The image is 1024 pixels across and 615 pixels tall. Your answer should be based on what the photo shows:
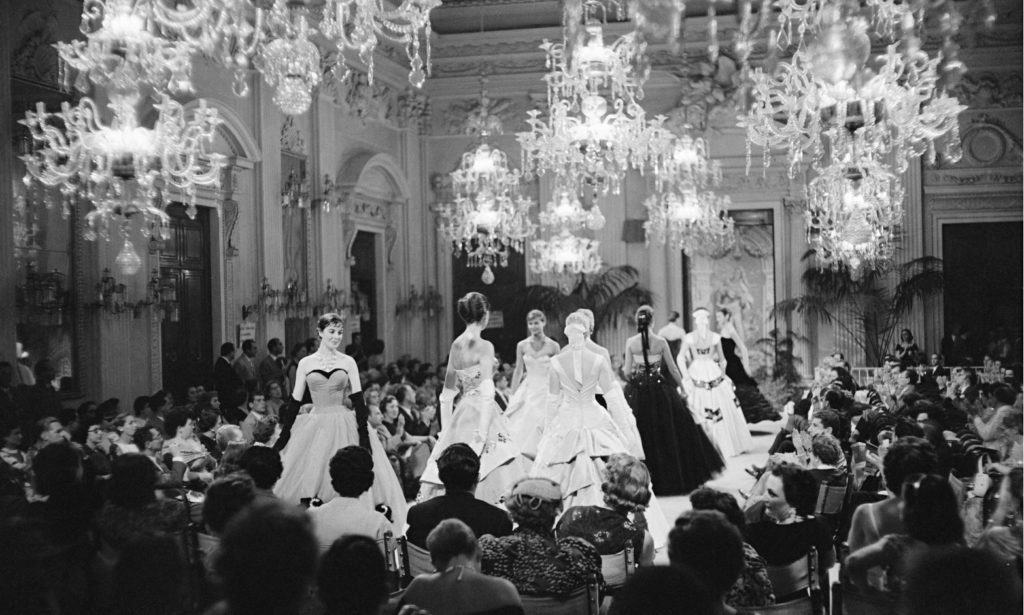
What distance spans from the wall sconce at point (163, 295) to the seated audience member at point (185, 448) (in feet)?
12.3

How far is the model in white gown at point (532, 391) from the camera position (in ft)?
26.1

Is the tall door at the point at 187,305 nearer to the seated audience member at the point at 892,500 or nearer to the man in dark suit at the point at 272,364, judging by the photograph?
the man in dark suit at the point at 272,364

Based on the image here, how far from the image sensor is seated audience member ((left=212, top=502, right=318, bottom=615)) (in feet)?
7.23

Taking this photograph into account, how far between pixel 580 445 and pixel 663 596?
459cm

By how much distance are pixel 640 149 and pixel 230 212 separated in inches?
195

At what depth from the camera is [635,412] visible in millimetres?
8805

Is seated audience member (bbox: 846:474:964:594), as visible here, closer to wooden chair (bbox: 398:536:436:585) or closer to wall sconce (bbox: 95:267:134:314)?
wooden chair (bbox: 398:536:436:585)

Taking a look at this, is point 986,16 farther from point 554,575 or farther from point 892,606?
point 554,575

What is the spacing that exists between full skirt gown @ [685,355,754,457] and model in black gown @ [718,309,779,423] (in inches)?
89.5

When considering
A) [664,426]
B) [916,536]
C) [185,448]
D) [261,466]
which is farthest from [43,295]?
[916,536]

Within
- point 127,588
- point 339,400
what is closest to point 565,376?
point 339,400

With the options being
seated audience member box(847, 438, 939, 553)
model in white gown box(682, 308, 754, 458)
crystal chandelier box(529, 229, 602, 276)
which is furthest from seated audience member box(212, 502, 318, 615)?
crystal chandelier box(529, 229, 602, 276)

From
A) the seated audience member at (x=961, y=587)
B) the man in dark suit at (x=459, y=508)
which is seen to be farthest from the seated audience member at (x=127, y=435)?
the seated audience member at (x=961, y=587)

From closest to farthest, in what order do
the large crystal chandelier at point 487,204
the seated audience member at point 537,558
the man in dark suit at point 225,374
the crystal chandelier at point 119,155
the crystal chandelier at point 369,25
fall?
the seated audience member at point 537,558 < the crystal chandelier at point 369,25 < the crystal chandelier at point 119,155 < the man in dark suit at point 225,374 < the large crystal chandelier at point 487,204
